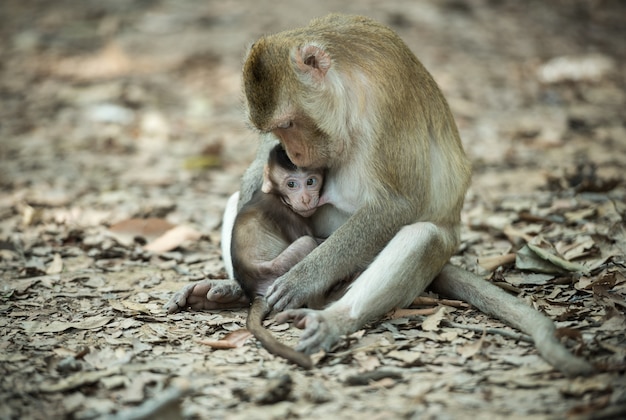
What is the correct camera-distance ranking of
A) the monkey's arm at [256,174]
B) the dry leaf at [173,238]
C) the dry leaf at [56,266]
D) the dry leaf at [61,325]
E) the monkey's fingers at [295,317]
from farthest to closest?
the dry leaf at [173,238], the dry leaf at [56,266], the monkey's arm at [256,174], the dry leaf at [61,325], the monkey's fingers at [295,317]

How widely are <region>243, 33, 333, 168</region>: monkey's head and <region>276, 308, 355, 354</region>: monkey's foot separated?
4.00 feet

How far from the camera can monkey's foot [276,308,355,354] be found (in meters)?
4.90

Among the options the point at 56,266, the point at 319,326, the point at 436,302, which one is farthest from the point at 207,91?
the point at 319,326

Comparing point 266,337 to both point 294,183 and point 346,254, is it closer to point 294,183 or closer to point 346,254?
point 346,254

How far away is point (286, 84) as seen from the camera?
520 centimetres

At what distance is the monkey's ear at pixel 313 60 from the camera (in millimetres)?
5199

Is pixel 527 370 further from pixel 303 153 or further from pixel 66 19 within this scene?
pixel 66 19

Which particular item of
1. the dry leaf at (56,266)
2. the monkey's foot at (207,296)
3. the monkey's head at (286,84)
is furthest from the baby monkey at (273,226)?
the dry leaf at (56,266)

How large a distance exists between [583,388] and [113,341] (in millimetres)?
2980

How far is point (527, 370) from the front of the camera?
455cm

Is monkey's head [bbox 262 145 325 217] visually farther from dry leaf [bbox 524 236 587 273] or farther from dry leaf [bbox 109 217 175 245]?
dry leaf [bbox 109 217 175 245]

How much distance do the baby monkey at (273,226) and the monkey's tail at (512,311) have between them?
1.04 meters

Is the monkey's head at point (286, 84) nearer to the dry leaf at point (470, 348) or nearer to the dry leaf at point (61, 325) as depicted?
the dry leaf at point (470, 348)

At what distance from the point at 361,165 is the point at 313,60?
0.78 meters
